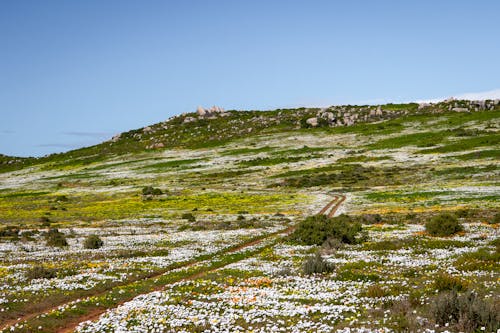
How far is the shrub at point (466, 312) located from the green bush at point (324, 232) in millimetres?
20703

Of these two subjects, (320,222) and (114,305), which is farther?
(320,222)

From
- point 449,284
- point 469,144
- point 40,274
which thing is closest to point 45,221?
point 40,274

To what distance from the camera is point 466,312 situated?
13.8 meters

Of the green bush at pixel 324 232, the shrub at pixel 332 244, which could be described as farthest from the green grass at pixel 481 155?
the shrub at pixel 332 244

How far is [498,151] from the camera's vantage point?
110 metres

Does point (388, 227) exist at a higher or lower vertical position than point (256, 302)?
lower

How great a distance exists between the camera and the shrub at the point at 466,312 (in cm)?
1327

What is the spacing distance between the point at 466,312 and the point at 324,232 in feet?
74.1

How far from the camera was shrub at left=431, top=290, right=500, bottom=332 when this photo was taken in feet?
43.5

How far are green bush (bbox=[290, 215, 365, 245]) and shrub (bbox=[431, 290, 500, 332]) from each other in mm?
20703

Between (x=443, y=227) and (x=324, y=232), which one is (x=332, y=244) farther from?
(x=443, y=227)

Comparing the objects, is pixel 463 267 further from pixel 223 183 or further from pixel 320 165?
pixel 320 165

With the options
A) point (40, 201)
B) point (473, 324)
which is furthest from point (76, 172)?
point (473, 324)

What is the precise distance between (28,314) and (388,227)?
1281 inches
